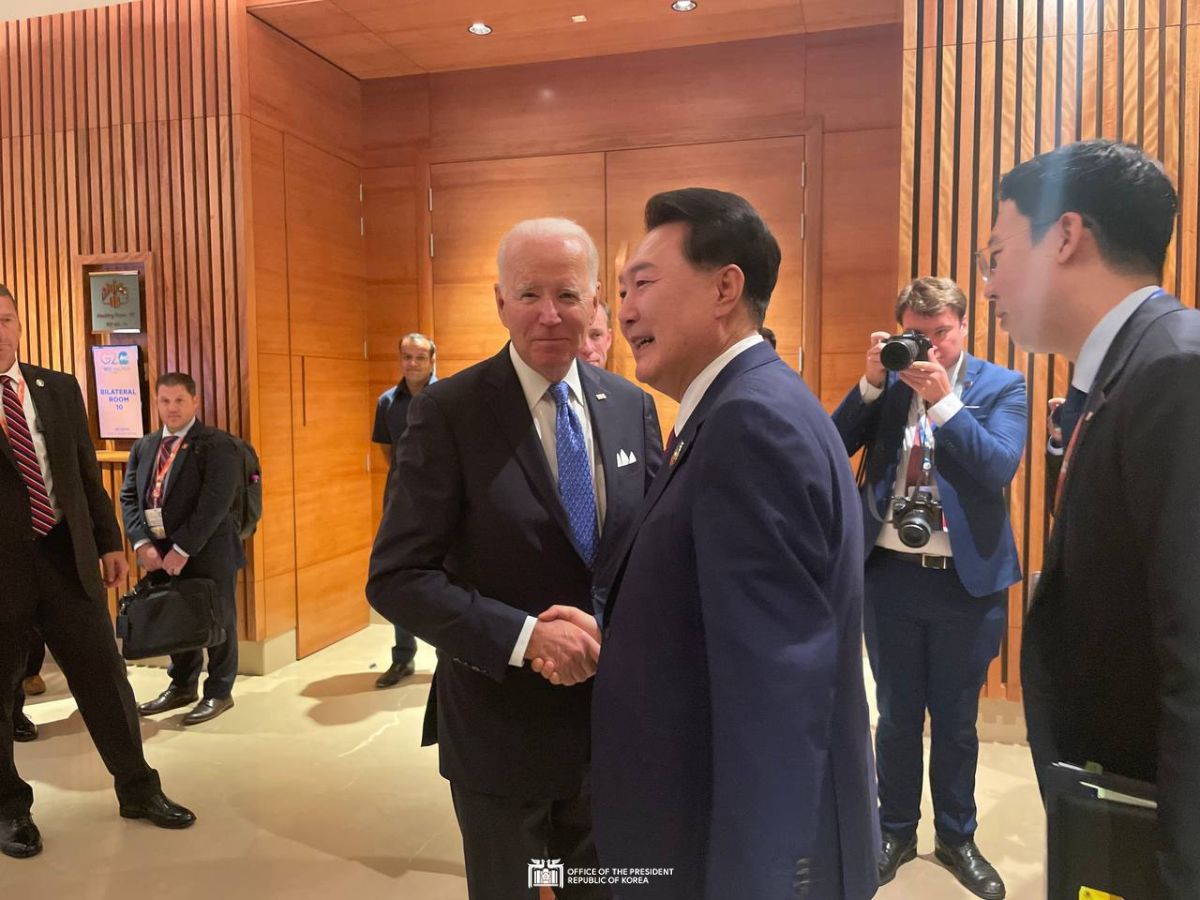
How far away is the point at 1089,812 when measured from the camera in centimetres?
116

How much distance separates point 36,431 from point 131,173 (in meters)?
2.50

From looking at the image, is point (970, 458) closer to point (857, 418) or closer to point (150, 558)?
point (857, 418)

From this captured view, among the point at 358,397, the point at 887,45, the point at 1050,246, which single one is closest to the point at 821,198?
the point at 887,45

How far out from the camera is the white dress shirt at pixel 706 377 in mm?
1297

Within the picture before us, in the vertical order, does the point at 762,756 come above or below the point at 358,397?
below

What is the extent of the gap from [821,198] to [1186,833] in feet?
14.8

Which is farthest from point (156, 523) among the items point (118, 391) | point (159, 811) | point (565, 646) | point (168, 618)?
point (565, 646)

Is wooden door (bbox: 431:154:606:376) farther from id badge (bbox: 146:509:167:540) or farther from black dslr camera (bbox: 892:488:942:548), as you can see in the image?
black dslr camera (bbox: 892:488:942:548)

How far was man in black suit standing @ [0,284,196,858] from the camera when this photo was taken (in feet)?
9.58

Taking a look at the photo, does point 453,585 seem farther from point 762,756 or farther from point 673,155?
point 673,155

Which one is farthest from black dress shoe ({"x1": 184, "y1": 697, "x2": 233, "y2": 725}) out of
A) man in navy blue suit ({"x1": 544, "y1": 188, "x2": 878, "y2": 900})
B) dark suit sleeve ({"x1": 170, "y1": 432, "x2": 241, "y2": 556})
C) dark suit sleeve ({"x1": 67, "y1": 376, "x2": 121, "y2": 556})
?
man in navy blue suit ({"x1": 544, "y1": 188, "x2": 878, "y2": 900})

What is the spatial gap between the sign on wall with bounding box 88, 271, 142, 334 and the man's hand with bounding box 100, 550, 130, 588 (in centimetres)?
215

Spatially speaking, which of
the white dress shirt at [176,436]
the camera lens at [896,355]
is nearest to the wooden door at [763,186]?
the white dress shirt at [176,436]

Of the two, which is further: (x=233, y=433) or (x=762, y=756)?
(x=233, y=433)
